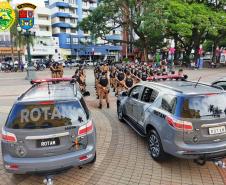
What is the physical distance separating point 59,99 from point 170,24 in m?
27.9

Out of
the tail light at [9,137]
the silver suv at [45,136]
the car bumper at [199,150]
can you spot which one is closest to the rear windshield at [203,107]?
the car bumper at [199,150]

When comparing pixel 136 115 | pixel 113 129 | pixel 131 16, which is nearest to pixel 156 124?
pixel 136 115

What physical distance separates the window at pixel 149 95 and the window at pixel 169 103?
1.54 ft

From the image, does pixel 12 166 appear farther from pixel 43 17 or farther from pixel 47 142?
pixel 43 17

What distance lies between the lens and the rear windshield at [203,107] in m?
4.41

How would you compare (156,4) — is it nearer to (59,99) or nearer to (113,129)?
(113,129)

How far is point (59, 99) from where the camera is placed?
13.7ft

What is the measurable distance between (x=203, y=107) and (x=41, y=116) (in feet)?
9.31

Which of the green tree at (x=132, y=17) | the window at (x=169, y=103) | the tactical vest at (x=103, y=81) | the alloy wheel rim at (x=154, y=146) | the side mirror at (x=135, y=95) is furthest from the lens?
the green tree at (x=132, y=17)

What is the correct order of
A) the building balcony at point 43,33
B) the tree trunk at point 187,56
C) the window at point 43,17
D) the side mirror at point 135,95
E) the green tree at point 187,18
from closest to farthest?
the side mirror at point 135,95 → the green tree at point 187,18 → the tree trunk at point 187,56 → the building balcony at point 43,33 → the window at point 43,17

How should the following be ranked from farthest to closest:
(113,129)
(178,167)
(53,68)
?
(53,68) < (113,129) < (178,167)

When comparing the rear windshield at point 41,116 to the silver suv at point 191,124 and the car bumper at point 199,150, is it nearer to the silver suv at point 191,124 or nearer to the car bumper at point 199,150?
the silver suv at point 191,124

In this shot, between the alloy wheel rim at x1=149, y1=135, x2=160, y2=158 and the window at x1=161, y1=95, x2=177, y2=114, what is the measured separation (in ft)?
2.30

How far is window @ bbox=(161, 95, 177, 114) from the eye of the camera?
4568 mm
